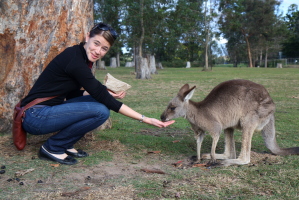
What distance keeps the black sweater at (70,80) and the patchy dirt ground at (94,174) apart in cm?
57

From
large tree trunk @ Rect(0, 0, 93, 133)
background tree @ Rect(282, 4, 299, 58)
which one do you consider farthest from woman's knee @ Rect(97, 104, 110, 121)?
background tree @ Rect(282, 4, 299, 58)

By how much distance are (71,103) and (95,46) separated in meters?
0.58

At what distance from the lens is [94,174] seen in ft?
9.08

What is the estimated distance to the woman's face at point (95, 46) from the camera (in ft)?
9.39

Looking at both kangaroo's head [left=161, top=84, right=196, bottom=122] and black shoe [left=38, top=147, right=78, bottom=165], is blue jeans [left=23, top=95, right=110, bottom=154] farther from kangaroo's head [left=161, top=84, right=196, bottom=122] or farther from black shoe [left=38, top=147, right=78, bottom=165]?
kangaroo's head [left=161, top=84, right=196, bottom=122]

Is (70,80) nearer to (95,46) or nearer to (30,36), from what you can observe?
(95,46)

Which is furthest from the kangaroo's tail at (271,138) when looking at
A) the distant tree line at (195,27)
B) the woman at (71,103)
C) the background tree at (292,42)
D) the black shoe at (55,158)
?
the background tree at (292,42)

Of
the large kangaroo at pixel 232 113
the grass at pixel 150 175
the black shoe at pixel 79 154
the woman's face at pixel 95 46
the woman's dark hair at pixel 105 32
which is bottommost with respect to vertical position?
the grass at pixel 150 175

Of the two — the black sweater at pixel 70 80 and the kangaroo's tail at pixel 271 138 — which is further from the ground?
the black sweater at pixel 70 80

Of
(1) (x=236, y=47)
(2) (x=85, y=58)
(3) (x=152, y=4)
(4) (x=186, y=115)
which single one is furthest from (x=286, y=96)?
(1) (x=236, y=47)

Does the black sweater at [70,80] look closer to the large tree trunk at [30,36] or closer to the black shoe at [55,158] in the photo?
the black shoe at [55,158]

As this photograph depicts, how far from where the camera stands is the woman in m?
2.84

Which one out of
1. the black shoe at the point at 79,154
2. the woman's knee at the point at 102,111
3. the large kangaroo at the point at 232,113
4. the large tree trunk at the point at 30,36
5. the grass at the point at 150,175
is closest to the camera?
the grass at the point at 150,175

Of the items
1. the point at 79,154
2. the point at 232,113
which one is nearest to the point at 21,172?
the point at 79,154
